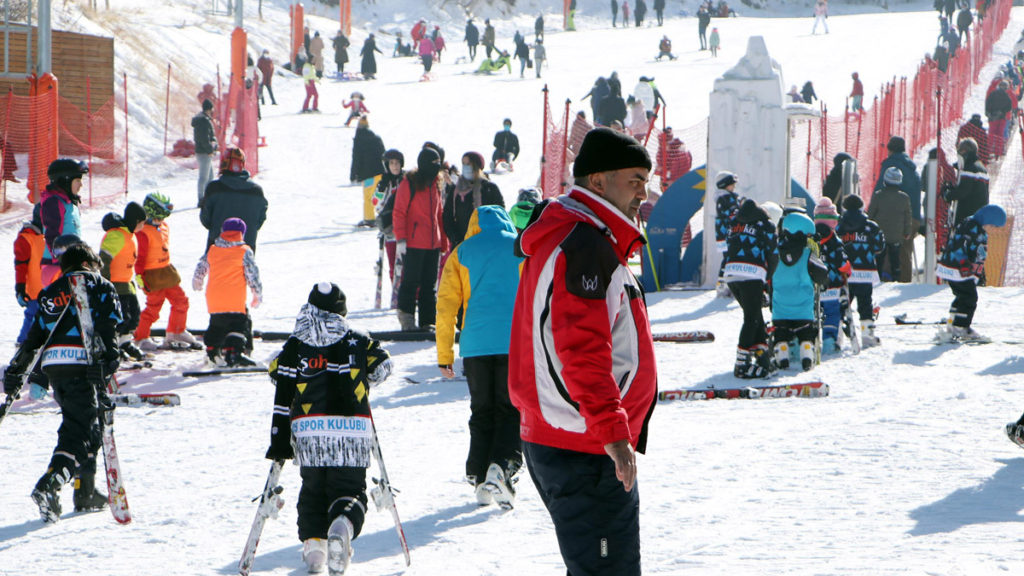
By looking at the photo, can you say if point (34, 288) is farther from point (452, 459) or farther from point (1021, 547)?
point (1021, 547)

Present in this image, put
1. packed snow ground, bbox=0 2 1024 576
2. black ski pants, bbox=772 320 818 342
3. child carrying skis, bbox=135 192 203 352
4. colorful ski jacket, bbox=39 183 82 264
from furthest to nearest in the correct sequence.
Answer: child carrying skis, bbox=135 192 203 352 < black ski pants, bbox=772 320 818 342 < colorful ski jacket, bbox=39 183 82 264 < packed snow ground, bbox=0 2 1024 576

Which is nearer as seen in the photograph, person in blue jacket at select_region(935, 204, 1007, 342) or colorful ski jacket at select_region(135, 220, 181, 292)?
colorful ski jacket at select_region(135, 220, 181, 292)

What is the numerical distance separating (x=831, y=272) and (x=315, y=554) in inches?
252

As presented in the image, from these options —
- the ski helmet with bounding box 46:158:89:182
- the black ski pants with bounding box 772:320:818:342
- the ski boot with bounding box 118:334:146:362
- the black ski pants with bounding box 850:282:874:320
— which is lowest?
the ski boot with bounding box 118:334:146:362

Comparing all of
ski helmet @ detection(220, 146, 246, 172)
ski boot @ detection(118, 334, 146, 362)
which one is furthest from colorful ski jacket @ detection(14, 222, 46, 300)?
ski helmet @ detection(220, 146, 246, 172)

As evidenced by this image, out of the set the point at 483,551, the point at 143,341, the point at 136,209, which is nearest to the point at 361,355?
the point at 483,551

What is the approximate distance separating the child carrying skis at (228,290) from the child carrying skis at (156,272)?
1.53ft

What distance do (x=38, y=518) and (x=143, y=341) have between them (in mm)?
4631

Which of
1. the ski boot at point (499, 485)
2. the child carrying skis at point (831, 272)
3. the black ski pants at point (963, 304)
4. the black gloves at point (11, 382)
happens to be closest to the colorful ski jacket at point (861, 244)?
the child carrying skis at point (831, 272)

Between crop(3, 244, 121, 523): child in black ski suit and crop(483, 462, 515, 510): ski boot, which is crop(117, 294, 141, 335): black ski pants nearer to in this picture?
crop(3, 244, 121, 523): child in black ski suit

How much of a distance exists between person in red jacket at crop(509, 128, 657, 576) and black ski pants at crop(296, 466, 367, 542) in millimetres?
1700

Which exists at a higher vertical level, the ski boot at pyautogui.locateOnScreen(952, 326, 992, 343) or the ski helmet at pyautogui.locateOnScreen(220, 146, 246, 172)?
the ski helmet at pyautogui.locateOnScreen(220, 146, 246, 172)

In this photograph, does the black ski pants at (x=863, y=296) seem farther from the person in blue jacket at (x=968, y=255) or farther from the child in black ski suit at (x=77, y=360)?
the child in black ski suit at (x=77, y=360)

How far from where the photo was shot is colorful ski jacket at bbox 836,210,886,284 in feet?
35.5
